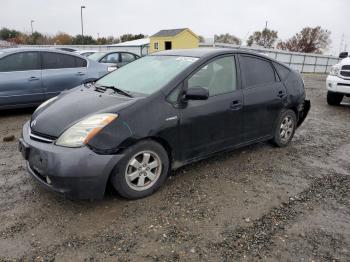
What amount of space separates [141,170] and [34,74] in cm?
460

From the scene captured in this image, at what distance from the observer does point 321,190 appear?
383 centimetres

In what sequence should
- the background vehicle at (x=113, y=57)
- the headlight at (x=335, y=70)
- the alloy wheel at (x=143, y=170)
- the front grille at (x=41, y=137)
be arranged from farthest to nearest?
1. the background vehicle at (x=113, y=57)
2. the headlight at (x=335, y=70)
3. the alloy wheel at (x=143, y=170)
4. the front grille at (x=41, y=137)

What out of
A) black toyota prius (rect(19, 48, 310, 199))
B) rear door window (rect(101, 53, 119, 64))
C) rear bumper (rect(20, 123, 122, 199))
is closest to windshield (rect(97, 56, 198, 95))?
black toyota prius (rect(19, 48, 310, 199))

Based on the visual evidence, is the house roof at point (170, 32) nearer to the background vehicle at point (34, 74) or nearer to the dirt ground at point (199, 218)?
the background vehicle at point (34, 74)

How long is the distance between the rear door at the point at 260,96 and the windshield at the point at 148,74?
0.94 metres

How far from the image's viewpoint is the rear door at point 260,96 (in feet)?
14.2

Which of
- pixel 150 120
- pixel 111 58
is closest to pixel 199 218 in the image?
pixel 150 120

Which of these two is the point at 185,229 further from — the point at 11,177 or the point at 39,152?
the point at 11,177

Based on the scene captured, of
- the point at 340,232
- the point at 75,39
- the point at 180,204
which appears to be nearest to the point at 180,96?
the point at 180,204

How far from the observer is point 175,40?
30.8 metres

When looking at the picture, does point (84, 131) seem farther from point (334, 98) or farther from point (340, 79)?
point (334, 98)

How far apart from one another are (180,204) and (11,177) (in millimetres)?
2120

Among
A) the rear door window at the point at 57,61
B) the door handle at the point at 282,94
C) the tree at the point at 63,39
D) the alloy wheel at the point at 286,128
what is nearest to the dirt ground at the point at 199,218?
the alloy wheel at the point at 286,128

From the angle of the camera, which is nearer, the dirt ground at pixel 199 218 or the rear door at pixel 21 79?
the dirt ground at pixel 199 218
